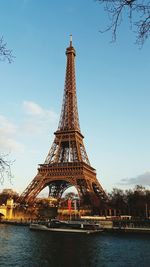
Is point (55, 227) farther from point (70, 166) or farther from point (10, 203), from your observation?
point (10, 203)

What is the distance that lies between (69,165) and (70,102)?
2079cm

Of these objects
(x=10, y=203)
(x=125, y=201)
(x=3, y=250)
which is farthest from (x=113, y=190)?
(x=3, y=250)

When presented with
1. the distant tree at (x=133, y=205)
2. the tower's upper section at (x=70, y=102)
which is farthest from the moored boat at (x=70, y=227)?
the tower's upper section at (x=70, y=102)

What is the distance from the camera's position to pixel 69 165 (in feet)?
257

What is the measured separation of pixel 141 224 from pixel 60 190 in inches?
1165

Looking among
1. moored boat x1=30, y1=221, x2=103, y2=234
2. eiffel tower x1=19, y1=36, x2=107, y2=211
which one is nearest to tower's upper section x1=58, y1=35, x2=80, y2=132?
eiffel tower x1=19, y1=36, x2=107, y2=211

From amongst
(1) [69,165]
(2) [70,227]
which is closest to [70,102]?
(1) [69,165]

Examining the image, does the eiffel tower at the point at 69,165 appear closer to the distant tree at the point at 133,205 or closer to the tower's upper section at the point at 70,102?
the tower's upper section at the point at 70,102

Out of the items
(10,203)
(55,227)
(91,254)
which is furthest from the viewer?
(10,203)

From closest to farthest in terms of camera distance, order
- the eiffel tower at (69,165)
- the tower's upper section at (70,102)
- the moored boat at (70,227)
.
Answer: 1. the moored boat at (70,227)
2. the eiffel tower at (69,165)
3. the tower's upper section at (70,102)

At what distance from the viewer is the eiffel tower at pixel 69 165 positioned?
7500cm

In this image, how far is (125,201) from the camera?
87.0 m

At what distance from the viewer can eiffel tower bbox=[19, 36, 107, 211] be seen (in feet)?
246

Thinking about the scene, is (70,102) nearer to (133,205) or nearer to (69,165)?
(69,165)
